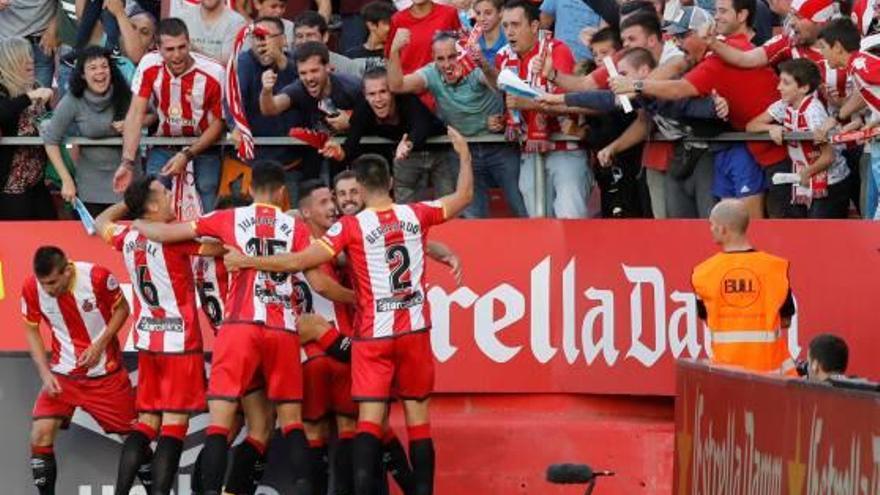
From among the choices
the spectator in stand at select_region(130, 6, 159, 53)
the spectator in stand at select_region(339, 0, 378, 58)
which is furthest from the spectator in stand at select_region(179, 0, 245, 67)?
the spectator in stand at select_region(339, 0, 378, 58)

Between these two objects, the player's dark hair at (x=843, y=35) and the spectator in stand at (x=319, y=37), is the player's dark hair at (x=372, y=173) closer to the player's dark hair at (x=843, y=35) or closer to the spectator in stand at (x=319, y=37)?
the spectator in stand at (x=319, y=37)

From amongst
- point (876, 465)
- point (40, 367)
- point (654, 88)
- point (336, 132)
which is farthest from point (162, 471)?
point (876, 465)

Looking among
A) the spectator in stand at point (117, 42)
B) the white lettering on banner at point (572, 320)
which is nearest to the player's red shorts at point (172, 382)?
the white lettering on banner at point (572, 320)

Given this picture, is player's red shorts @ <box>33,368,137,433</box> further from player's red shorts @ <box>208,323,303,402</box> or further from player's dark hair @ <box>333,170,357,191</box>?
player's dark hair @ <box>333,170,357,191</box>

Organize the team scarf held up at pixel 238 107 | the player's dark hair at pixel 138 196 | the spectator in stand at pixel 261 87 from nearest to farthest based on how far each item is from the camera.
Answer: the player's dark hair at pixel 138 196
the team scarf held up at pixel 238 107
the spectator in stand at pixel 261 87

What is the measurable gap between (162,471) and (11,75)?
12.8ft

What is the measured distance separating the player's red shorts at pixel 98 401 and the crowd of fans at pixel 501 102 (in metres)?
1.54

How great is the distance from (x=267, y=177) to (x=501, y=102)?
2242 millimetres

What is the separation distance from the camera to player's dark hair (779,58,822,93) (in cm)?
1531

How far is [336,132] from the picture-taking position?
16.6 metres

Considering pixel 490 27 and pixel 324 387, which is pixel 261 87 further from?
pixel 324 387

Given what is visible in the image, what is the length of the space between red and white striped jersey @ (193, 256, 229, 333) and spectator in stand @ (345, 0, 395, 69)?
2.31 m

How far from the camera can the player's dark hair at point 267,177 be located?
1491 centimetres

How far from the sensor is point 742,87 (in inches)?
625
